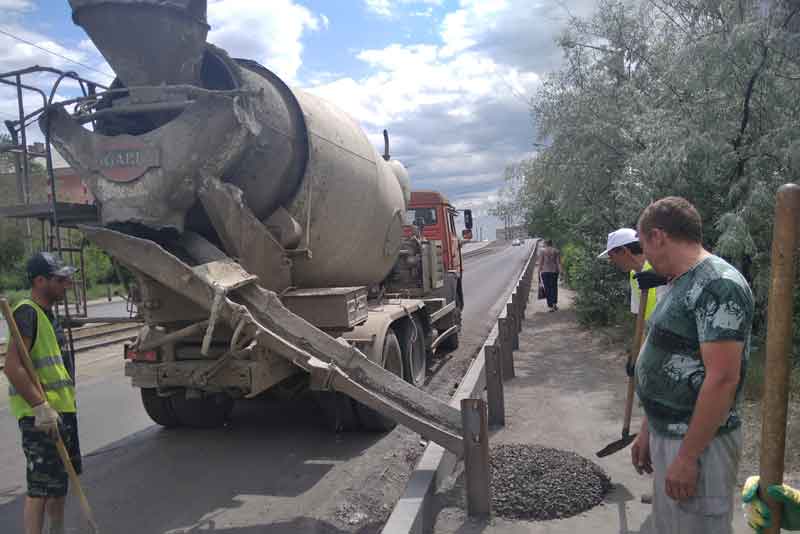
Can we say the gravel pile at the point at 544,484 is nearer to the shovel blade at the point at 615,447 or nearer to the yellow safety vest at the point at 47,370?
the shovel blade at the point at 615,447

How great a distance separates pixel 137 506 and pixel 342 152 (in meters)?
3.75

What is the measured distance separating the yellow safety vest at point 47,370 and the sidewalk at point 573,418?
254 centimetres

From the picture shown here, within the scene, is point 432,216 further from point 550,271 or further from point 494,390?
point 494,390

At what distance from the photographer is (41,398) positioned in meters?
3.79

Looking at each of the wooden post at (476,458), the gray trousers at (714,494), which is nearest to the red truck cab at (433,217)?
the wooden post at (476,458)

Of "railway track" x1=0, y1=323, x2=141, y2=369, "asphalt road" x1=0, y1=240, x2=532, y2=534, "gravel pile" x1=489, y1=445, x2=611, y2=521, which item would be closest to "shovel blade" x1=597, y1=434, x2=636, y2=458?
Result: "gravel pile" x1=489, y1=445, x2=611, y2=521

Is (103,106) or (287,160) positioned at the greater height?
(103,106)

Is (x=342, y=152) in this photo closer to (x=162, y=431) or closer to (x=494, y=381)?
(x=494, y=381)

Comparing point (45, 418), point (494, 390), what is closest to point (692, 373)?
point (45, 418)

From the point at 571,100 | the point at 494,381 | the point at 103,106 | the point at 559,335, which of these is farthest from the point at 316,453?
the point at 571,100

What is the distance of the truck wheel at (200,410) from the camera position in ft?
22.2

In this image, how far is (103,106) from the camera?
5578 millimetres

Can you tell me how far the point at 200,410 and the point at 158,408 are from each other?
420mm

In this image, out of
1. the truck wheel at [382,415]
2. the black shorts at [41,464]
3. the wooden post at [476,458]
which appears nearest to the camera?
the black shorts at [41,464]
